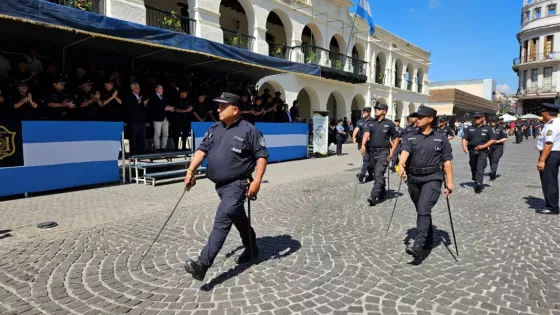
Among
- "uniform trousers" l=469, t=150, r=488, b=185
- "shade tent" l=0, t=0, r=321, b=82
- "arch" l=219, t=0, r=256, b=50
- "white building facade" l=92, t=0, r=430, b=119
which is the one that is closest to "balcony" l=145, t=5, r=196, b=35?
"white building facade" l=92, t=0, r=430, b=119

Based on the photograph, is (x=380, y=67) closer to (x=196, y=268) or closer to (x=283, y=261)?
(x=283, y=261)

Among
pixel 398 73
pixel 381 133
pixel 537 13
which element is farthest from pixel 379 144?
pixel 537 13

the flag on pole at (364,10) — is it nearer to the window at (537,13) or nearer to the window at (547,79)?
the window at (547,79)

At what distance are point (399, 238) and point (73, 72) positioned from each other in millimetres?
9369

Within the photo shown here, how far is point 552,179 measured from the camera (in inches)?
255

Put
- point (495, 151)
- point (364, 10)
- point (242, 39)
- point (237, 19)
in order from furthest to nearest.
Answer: point (364, 10), point (237, 19), point (242, 39), point (495, 151)

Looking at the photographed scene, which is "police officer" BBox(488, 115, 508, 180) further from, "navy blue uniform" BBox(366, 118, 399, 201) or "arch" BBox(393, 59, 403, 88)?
"arch" BBox(393, 59, 403, 88)

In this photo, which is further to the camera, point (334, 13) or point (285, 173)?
point (334, 13)

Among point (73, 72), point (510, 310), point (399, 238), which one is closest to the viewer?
point (510, 310)

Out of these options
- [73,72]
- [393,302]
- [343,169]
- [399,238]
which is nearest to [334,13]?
[343,169]

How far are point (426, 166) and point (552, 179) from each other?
3658mm

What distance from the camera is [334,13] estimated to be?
83.4 feet

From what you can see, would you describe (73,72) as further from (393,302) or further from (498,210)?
(498,210)

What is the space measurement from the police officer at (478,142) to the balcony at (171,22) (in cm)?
1193
